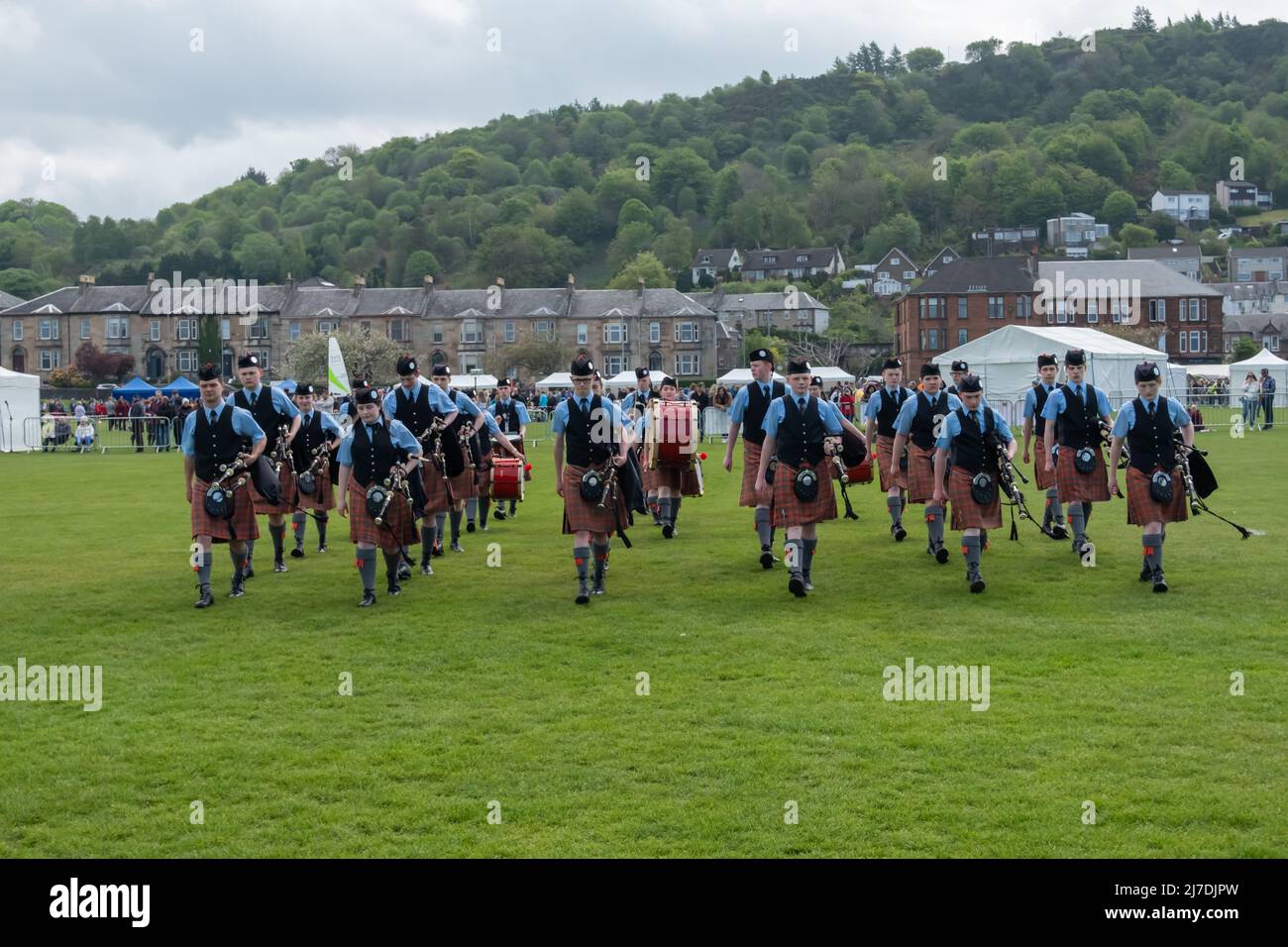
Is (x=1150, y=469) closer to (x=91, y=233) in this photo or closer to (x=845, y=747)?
(x=845, y=747)

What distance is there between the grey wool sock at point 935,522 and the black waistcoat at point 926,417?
77 cm

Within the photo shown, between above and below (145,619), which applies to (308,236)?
above

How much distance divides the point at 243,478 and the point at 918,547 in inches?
293

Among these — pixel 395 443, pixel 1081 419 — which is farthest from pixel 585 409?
pixel 1081 419

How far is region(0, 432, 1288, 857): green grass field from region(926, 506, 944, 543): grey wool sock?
0.39 metres

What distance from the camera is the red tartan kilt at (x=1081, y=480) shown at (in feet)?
43.9

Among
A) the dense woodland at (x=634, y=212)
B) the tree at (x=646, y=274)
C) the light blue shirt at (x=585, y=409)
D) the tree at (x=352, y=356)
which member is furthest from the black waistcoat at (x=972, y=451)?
the dense woodland at (x=634, y=212)

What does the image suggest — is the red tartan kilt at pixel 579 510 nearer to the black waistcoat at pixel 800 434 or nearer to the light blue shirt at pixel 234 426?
the black waistcoat at pixel 800 434

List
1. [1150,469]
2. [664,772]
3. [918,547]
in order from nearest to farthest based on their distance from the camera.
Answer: [664,772] → [1150,469] → [918,547]

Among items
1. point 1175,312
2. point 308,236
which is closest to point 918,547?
point 1175,312

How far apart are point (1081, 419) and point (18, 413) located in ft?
125

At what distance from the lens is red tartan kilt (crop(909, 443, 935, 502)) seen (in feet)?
46.9

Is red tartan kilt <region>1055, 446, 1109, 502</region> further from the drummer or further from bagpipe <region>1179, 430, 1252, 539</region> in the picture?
the drummer

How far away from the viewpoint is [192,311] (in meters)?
106
